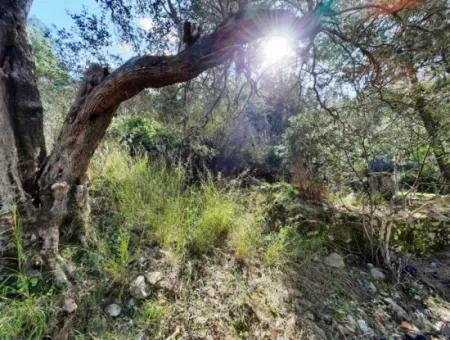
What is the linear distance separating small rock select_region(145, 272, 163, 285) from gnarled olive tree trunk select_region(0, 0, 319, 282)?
0.65 metres

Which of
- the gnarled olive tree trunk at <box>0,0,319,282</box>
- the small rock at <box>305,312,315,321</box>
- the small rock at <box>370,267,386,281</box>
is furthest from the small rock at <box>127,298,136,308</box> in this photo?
the small rock at <box>370,267,386,281</box>

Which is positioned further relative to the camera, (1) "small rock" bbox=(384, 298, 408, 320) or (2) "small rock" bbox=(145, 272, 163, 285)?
(1) "small rock" bbox=(384, 298, 408, 320)

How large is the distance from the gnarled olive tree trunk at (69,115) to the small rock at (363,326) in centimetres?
221

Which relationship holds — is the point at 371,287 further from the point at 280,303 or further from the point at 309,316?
the point at 280,303

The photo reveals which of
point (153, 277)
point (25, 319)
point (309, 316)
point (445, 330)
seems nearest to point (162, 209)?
point (153, 277)

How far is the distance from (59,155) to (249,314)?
5.94 feet

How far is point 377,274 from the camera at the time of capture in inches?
94.3

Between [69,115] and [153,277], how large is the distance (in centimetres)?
143

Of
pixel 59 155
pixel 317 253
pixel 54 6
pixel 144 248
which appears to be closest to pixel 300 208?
pixel 317 253

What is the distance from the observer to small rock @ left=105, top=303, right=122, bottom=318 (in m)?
1.35

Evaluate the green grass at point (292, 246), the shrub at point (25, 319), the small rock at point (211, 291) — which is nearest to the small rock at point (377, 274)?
the green grass at point (292, 246)

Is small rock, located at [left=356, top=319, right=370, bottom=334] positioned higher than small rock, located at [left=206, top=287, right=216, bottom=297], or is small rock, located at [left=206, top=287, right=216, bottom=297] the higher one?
small rock, located at [left=206, top=287, right=216, bottom=297]

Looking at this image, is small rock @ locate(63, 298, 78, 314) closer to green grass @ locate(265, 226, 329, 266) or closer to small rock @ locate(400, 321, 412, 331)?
green grass @ locate(265, 226, 329, 266)

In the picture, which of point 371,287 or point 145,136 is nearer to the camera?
point 371,287
